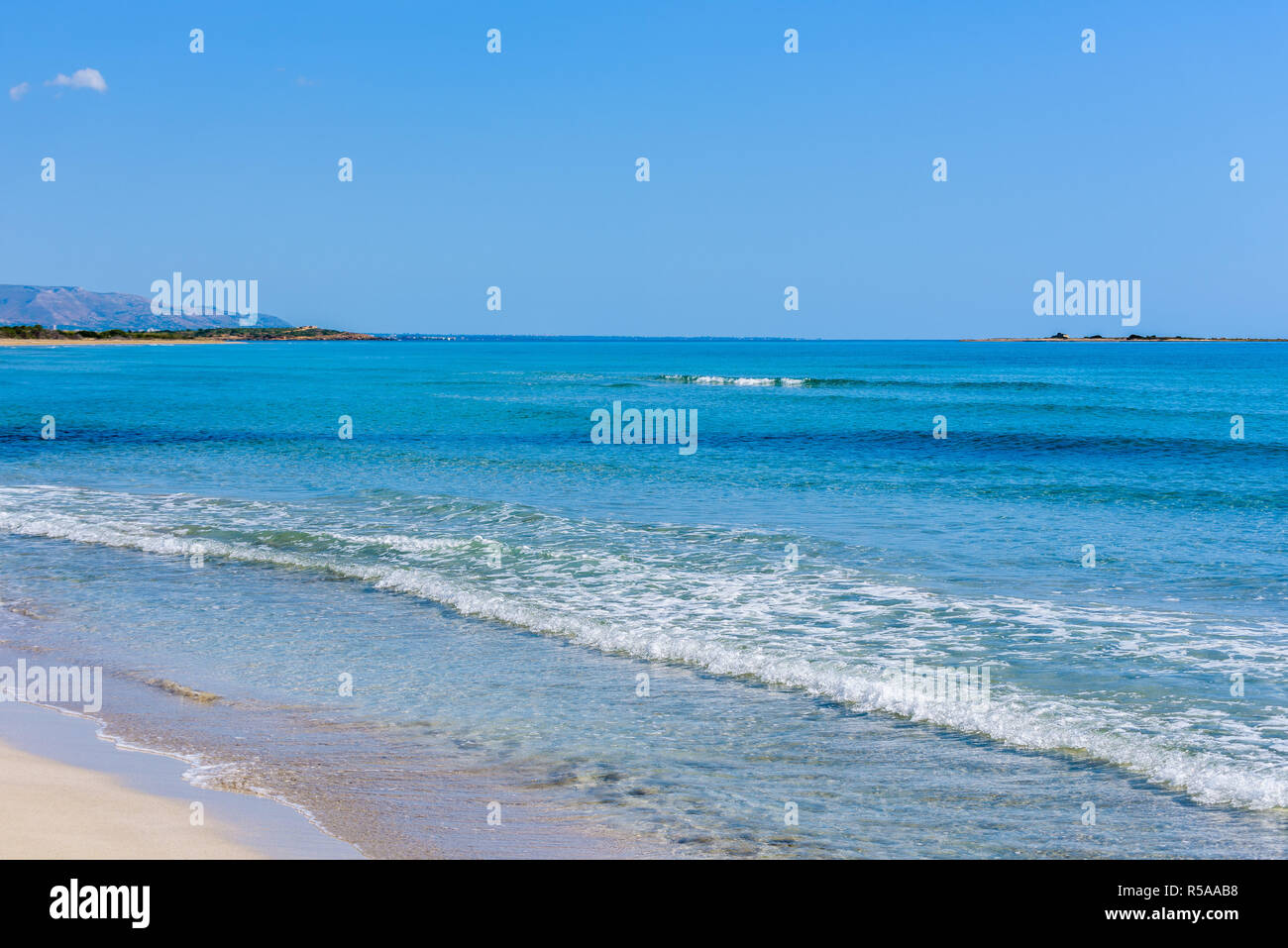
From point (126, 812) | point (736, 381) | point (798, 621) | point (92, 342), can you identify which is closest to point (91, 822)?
point (126, 812)

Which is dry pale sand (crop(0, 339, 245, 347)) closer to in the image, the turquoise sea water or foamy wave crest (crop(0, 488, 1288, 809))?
the turquoise sea water

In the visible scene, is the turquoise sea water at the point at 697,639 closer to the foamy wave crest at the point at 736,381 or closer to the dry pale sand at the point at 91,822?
the dry pale sand at the point at 91,822

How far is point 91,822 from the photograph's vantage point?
566cm

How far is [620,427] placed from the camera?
123 feet

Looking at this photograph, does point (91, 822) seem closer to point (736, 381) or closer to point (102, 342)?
point (736, 381)

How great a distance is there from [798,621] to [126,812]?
6.61m

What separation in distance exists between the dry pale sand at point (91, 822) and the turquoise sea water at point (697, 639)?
0.64m

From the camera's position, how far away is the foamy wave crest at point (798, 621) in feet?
24.4

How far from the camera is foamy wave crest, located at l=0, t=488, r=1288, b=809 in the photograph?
7.44m

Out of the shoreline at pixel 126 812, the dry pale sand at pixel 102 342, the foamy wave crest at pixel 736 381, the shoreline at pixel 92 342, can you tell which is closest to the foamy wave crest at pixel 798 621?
the shoreline at pixel 126 812

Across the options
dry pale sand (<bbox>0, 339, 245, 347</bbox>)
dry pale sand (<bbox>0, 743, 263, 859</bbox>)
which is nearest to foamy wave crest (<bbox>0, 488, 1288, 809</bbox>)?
dry pale sand (<bbox>0, 743, 263, 859</bbox>)
